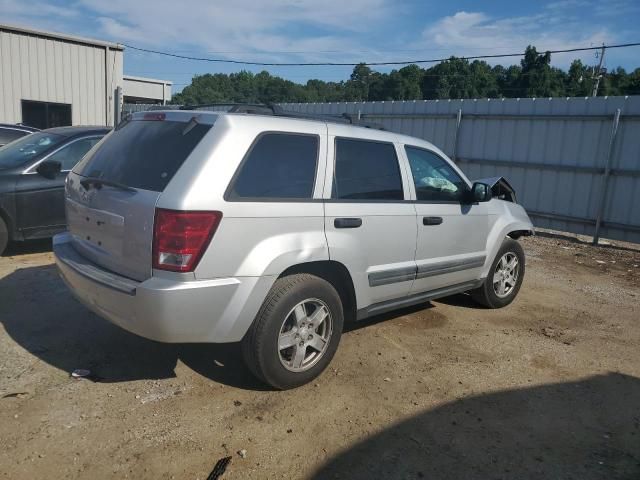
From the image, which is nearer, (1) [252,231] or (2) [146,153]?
(1) [252,231]

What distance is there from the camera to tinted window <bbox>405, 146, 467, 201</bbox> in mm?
4511

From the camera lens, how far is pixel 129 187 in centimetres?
326

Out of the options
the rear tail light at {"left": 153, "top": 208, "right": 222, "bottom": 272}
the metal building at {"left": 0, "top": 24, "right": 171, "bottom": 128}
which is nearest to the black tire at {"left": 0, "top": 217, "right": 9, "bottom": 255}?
the rear tail light at {"left": 153, "top": 208, "right": 222, "bottom": 272}

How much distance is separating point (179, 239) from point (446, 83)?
6894 centimetres

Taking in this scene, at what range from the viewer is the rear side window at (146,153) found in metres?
3.21

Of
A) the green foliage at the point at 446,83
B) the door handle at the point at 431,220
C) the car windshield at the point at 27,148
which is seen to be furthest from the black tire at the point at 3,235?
the green foliage at the point at 446,83

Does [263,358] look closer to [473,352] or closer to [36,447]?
[36,447]

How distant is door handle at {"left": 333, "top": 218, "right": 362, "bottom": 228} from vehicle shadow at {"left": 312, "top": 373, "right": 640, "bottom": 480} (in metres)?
1.35

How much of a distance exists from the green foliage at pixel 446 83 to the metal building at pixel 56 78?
2675cm

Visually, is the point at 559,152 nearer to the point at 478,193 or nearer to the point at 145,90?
the point at 478,193

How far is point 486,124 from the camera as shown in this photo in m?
11.3

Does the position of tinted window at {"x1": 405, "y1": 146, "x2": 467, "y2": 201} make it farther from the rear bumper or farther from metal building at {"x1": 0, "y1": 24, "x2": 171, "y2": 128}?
metal building at {"x1": 0, "y1": 24, "x2": 171, "y2": 128}

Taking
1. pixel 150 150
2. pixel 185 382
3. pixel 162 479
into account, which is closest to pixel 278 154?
pixel 150 150

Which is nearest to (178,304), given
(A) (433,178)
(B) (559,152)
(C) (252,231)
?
(C) (252,231)
